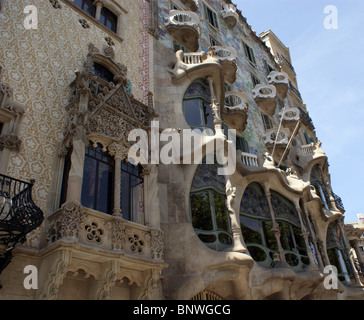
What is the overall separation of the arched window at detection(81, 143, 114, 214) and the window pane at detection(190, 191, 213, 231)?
3072 millimetres

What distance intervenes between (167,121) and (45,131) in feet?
16.8

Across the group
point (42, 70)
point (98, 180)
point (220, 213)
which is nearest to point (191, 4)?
point (42, 70)

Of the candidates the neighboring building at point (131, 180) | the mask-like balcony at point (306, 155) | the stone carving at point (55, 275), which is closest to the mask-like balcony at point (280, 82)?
the mask-like balcony at point (306, 155)

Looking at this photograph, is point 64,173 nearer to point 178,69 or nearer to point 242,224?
point 242,224

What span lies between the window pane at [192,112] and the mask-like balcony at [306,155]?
10.8 meters

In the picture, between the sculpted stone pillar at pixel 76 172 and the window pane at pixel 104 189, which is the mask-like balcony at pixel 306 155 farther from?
the sculpted stone pillar at pixel 76 172

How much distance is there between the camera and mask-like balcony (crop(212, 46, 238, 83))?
1880 centimetres

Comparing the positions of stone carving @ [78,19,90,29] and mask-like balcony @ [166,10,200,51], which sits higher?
mask-like balcony @ [166,10,200,51]

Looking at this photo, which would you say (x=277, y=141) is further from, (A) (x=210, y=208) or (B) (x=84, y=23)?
(B) (x=84, y=23)

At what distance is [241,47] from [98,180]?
63.6 ft

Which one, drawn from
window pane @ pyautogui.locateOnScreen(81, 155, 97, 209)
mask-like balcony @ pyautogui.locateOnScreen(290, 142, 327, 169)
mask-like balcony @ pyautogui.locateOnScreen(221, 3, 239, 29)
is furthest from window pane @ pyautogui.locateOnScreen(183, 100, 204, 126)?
mask-like balcony @ pyautogui.locateOnScreen(221, 3, 239, 29)

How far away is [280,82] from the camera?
26.1 meters

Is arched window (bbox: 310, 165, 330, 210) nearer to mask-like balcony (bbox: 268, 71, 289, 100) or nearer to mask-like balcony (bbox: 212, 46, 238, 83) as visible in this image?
mask-like balcony (bbox: 268, 71, 289, 100)
